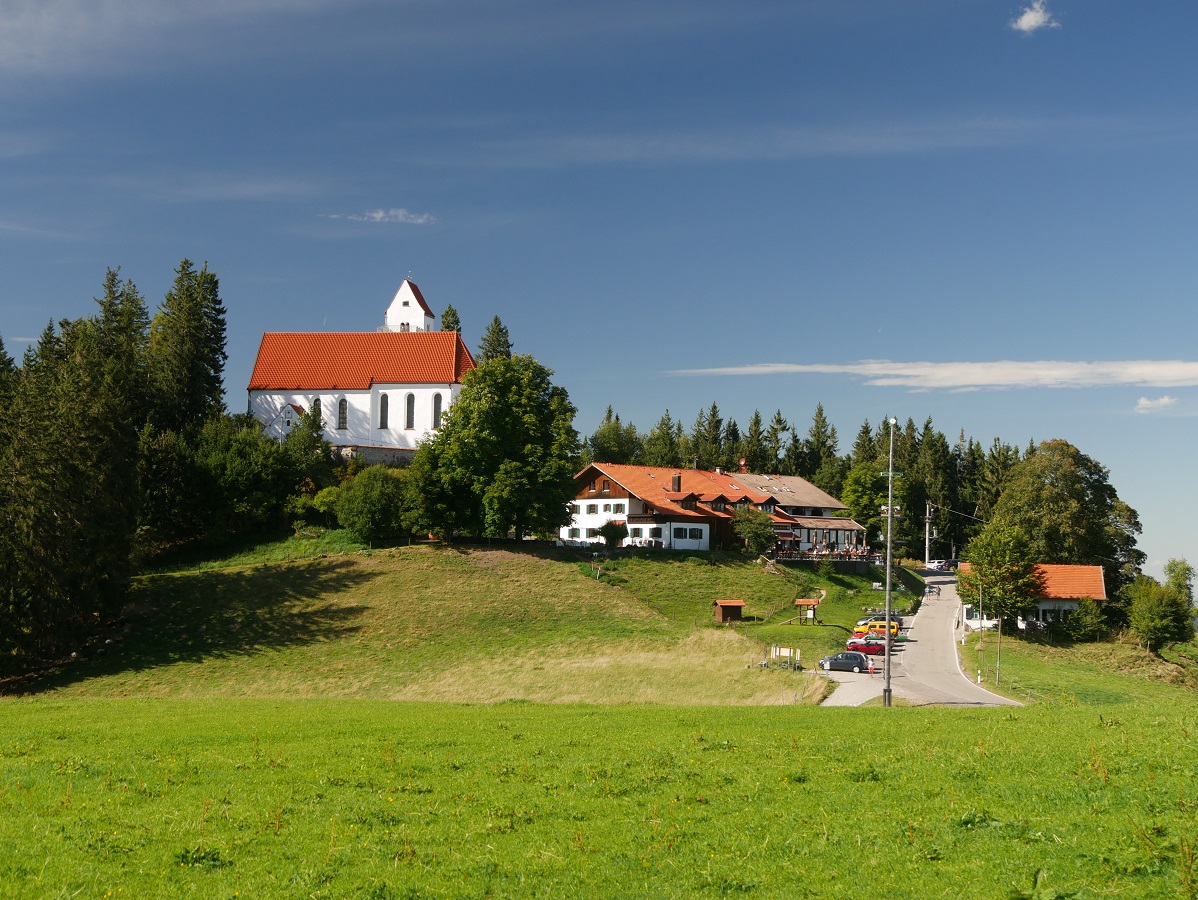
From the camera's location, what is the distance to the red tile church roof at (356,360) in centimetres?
9356

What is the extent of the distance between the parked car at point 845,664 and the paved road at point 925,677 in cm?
74

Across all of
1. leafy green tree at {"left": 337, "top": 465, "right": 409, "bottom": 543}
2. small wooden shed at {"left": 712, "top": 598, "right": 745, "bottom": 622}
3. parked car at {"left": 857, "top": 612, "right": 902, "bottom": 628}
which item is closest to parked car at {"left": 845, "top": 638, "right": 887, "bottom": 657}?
parked car at {"left": 857, "top": 612, "right": 902, "bottom": 628}

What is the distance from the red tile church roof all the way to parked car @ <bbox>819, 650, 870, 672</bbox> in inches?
2197

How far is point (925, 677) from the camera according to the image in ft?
148

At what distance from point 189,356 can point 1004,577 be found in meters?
69.6

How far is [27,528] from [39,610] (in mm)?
4278

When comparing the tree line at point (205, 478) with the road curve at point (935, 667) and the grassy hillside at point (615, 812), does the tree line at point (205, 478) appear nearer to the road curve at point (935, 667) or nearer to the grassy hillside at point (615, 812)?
the road curve at point (935, 667)

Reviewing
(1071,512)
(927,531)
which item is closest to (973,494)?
(927,531)

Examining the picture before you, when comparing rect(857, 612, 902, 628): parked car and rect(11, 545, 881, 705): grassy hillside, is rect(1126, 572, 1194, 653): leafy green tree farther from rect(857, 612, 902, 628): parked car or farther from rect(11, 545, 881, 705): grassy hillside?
rect(11, 545, 881, 705): grassy hillside

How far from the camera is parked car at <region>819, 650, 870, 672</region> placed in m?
45.5

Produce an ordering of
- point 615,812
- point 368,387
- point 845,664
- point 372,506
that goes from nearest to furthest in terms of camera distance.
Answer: point 615,812
point 845,664
point 372,506
point 368,387

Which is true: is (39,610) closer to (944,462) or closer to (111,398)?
(111,398)

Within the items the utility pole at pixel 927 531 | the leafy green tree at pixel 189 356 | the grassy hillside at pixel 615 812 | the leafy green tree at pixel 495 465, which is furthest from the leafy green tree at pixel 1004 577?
the leafy green tree at pixel 189 356

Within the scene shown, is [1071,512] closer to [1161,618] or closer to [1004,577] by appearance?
[1161,618]
